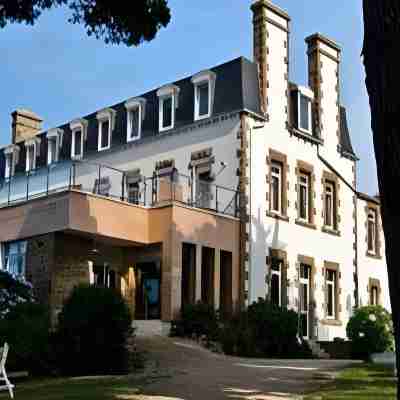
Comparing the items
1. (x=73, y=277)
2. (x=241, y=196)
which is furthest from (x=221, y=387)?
(x=241, y=196)

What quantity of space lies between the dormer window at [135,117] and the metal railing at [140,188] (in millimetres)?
1631

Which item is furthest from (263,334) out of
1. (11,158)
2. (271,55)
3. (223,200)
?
(11,158)

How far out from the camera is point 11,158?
3769cm

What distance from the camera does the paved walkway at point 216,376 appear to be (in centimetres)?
1204

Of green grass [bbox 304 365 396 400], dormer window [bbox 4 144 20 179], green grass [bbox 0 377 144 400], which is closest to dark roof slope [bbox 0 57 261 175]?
dormer window [bbox 4 144 20 179]

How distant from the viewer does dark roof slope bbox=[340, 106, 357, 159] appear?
A: 3155 centimetres

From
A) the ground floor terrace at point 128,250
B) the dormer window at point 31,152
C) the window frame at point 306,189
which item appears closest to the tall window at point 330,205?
the window frame at point 306,189

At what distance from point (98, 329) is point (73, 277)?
270 inches

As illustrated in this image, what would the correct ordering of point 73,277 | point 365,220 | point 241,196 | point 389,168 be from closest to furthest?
point 389,168 → point 73,277 → point 241,196 → point 365,220

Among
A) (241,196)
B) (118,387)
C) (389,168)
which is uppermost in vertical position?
(241,196)

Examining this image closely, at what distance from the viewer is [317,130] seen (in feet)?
98.1

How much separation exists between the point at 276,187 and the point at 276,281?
10.9 ft

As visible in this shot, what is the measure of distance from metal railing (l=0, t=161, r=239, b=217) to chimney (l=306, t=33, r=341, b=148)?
6.16 meters

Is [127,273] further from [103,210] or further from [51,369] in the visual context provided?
[51,369]
